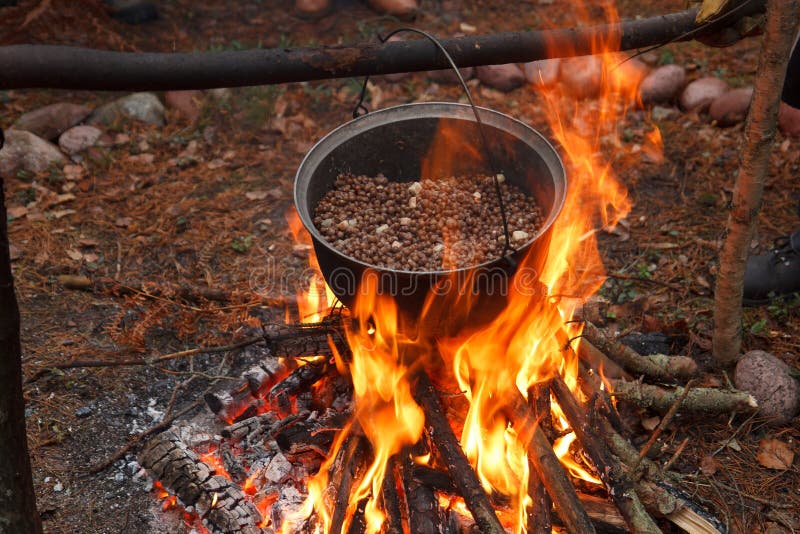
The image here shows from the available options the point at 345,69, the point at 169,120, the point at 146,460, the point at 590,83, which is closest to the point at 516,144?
the point at 345,69

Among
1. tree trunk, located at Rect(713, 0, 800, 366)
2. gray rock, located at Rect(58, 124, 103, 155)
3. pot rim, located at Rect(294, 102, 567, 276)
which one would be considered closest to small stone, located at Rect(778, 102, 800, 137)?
tree trunk, located at Rect(713, 0, 800, 366)

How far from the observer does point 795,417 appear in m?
3.20

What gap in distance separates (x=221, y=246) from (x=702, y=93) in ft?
13.9

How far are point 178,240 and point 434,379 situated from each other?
235 centimetres

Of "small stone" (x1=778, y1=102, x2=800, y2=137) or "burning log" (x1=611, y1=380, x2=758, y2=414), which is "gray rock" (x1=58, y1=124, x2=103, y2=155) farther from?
"small stone" (x1=778, y1=102, x2=800, y2=137)

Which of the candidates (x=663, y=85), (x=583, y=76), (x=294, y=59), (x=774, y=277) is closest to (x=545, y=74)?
(x=583, y=76)

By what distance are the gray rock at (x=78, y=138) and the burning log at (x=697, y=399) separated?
4.62 metres

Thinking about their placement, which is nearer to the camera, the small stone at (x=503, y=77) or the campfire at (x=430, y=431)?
the campfire at (x=430, y=431)

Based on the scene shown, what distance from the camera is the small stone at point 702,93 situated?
5484mm

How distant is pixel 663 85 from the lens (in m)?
5.63

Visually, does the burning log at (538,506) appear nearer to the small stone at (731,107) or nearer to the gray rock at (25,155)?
the small stone at (731,107)

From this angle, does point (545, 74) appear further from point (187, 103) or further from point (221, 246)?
point (221, 246)

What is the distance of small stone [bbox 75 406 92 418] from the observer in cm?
336

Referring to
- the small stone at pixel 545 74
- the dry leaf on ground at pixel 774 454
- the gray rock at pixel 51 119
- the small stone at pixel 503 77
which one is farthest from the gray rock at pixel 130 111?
the dry leaf on ground at pixel 774 454
